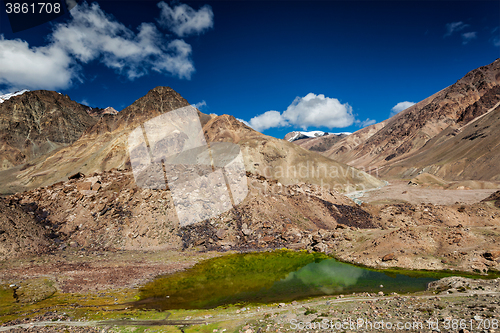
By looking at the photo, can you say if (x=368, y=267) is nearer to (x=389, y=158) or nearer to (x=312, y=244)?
(x=312, y=244)

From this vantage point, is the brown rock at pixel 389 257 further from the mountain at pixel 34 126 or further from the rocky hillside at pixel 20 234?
the mountain at pixel 34 126

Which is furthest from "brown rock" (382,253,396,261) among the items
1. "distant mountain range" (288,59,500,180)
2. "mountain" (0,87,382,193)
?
"distant mountain range" (288,59,500,180)

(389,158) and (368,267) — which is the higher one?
(389,158)

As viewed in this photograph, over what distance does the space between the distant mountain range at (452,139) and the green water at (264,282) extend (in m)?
81.5

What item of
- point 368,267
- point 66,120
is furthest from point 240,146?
point 66,120

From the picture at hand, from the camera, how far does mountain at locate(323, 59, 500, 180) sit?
268 ft

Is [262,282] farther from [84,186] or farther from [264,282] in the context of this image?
[84,186]

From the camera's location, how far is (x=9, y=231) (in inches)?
801

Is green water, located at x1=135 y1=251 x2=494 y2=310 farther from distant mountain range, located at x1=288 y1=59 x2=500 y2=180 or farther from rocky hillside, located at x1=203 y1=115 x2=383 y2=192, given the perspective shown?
distant mountain range, located at x1=288 y1=59 x2=500 y2=180

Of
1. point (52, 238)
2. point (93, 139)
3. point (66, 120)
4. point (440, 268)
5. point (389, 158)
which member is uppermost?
→ point (66, 120)

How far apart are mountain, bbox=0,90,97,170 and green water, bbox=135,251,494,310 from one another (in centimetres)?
15803

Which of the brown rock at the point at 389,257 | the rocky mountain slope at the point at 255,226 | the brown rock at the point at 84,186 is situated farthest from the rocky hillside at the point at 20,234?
the brown rock at the point at 389,257

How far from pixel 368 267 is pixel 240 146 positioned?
215ft

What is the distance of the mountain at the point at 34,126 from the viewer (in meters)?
A: 132
